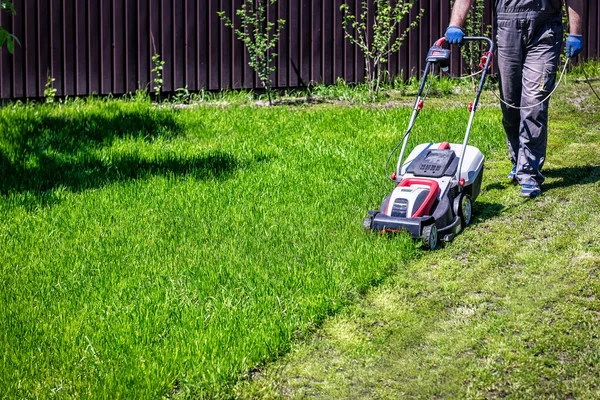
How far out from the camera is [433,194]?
6.04 meters

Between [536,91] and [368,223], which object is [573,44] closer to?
[536,91]

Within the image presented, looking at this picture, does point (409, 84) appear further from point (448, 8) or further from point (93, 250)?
point (93, 250)

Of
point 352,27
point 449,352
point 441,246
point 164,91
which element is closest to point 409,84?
point 352,27

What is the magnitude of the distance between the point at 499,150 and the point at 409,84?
390 cm

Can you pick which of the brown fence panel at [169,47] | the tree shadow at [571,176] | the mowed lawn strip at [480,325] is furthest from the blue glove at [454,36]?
the brown fence panel at [169,47]

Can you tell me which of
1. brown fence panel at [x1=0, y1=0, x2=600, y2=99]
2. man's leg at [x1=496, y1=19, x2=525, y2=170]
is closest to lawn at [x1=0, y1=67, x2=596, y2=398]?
man's leg at [x1=496, y1=19, x2=525, y2=170]

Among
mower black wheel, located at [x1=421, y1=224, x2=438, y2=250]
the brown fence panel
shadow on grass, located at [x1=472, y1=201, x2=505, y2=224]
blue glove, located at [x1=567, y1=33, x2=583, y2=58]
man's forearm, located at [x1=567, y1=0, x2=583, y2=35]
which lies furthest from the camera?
the brown fence panel

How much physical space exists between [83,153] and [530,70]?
3.88 metres

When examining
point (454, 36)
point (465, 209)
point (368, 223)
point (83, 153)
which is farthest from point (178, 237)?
point (83, 153)

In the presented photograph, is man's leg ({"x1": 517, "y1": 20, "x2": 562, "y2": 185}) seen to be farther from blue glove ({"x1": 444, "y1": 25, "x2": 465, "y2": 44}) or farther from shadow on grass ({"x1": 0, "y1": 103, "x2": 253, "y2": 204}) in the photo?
shadow on grass ({"x1": 0, "y1": 103, "x2": 253, "y2": 204})

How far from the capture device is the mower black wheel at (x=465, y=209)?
6234mm

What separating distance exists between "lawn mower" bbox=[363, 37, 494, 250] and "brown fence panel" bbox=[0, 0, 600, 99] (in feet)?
16.6

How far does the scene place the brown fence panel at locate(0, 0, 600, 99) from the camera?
412 inches

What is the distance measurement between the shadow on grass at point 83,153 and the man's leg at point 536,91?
7.85ft
